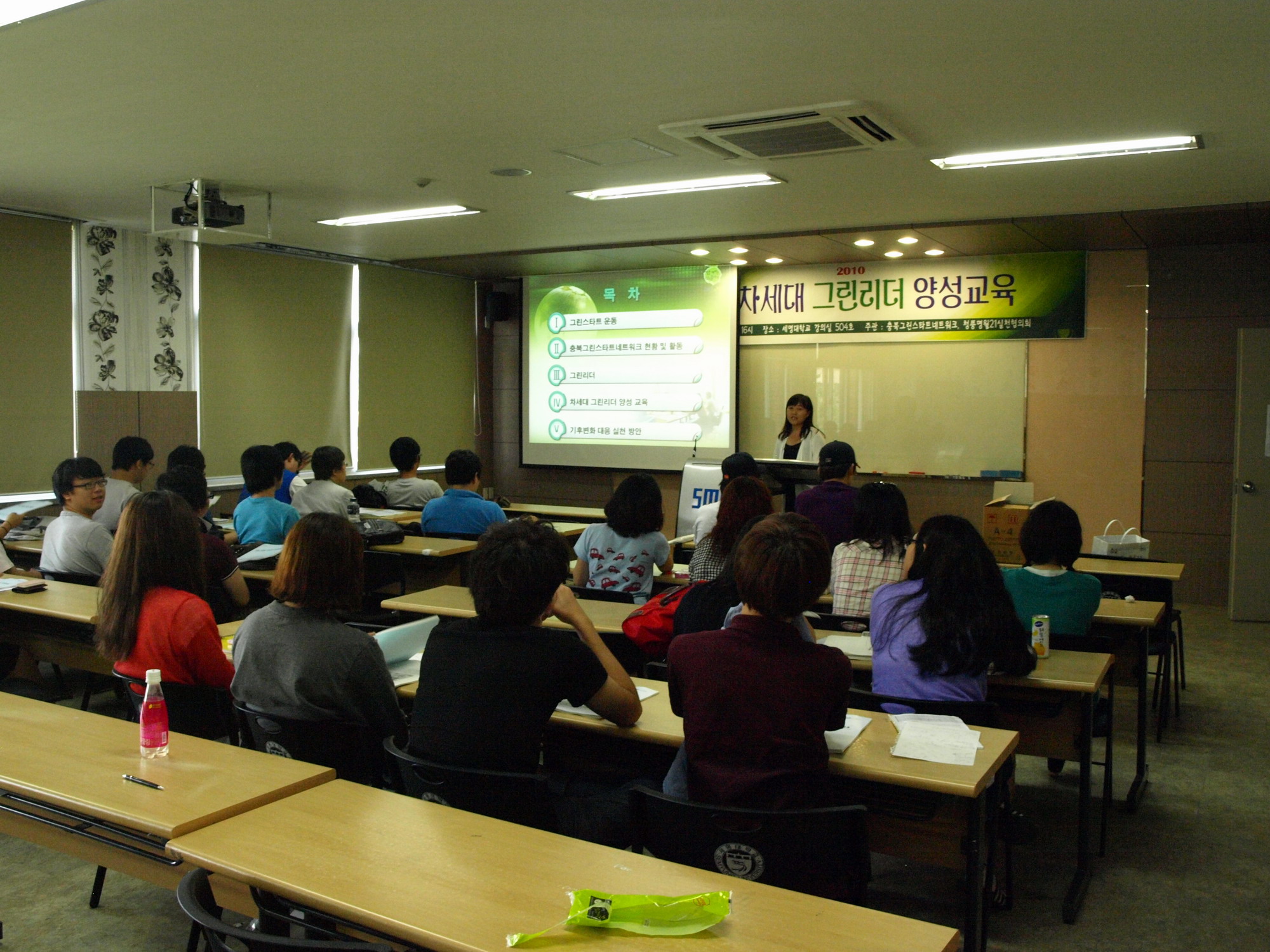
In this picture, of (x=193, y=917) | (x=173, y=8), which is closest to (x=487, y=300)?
(x=173, y=8)

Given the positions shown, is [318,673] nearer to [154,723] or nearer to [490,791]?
[154,723]

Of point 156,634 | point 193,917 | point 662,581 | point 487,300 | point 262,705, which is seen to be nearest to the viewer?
point 193,917

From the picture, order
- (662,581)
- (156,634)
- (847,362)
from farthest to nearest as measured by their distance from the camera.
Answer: (847,362) → (662,581) → (156,634)

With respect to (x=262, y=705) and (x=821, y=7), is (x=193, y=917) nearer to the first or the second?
(x=262, y=705)

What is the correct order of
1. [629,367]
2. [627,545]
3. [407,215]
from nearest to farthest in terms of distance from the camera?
[627,545] < [407,215] < [629,367]

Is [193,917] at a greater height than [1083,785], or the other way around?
[193,917]

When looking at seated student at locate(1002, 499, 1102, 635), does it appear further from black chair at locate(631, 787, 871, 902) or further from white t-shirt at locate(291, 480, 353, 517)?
white t-shirt at locate(291, 480, 353, 517)

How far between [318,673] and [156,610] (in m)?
0.71

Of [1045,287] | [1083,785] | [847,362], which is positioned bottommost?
[1083,785]

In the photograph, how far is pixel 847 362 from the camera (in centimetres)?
873

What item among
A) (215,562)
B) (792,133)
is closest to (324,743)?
(215,562)

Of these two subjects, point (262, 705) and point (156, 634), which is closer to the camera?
point (262, 705)

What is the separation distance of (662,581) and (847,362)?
4583 mm

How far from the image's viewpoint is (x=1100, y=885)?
125 inches
